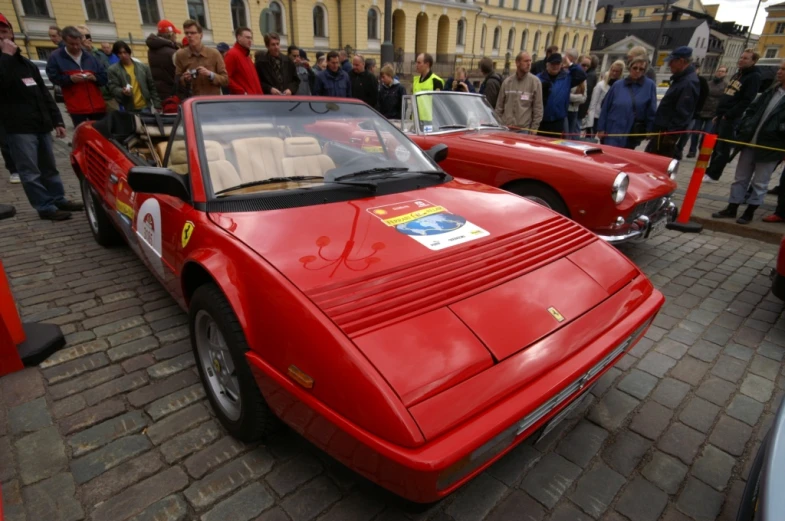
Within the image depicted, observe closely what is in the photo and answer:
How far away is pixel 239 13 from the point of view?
27.8m

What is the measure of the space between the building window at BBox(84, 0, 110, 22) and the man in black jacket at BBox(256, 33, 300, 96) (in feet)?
76.0

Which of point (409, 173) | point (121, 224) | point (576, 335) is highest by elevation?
point (409, 173)

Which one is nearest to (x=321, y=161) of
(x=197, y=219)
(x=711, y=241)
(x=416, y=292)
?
(x=197, y=219)

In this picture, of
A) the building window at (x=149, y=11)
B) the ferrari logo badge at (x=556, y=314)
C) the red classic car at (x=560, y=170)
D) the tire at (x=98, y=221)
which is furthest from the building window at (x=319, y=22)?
the ferrari logo badge at (x=556, y=314)

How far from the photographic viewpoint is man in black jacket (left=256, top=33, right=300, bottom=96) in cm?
642

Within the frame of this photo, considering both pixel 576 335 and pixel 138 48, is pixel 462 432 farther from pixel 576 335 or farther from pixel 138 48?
pixel 138 48

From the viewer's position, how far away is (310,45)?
103 feet

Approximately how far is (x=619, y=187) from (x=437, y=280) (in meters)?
2.64

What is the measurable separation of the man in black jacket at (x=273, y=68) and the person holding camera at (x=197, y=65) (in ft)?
3.60

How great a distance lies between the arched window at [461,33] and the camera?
43416mm

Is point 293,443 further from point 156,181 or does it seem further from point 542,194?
point 542,194

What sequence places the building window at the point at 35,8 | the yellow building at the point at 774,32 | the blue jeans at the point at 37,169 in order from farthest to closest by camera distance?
the yellow building at the point at 774,32
the building window at the point at 35,8
the blue jeans at the point at 37,169

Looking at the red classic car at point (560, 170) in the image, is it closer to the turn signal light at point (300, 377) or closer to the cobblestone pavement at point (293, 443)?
the cobblestone pavement at point (293, 443)

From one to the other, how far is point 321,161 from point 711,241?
472 cm
